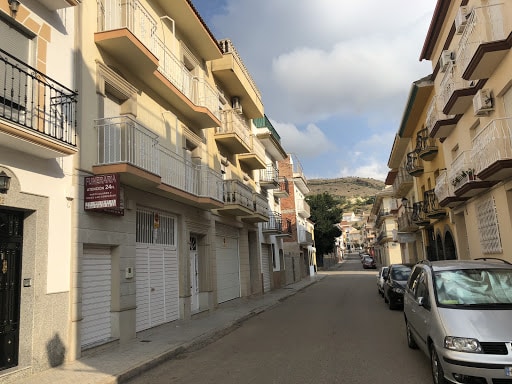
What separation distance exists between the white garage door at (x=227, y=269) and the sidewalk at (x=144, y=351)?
8.30 feet

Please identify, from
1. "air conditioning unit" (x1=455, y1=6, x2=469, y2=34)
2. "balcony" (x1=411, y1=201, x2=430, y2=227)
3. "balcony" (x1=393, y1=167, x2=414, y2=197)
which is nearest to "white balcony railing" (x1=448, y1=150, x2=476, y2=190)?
"air conditioning unit" (x1=455, y1=6, x2=469, y2=34)

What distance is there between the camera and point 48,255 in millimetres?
7434

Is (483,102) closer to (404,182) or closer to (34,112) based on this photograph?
(34,112)

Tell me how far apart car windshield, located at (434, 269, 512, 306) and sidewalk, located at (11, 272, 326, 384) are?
525 cm

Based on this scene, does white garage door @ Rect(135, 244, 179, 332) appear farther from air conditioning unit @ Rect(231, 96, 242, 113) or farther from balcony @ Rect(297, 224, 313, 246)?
balcony @ Rect(297, 224, 313, 246)

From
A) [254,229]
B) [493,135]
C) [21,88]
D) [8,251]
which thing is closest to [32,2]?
[21,88]

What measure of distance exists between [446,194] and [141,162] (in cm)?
1114

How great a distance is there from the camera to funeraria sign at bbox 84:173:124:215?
834 cm

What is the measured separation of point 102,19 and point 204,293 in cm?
963

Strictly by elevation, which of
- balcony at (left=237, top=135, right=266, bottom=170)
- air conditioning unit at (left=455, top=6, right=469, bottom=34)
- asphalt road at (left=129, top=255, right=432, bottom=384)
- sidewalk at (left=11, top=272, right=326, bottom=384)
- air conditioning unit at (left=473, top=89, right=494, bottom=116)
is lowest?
asphalt road at (left=129, top=255, right=432, bottom=384)

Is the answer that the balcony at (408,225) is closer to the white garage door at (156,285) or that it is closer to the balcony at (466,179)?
the balcony at (466,179)

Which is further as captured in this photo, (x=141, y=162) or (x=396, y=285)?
(x=396, y=285)

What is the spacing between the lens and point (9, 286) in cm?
682

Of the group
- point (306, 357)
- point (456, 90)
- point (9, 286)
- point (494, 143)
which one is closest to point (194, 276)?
point (306, 357)
